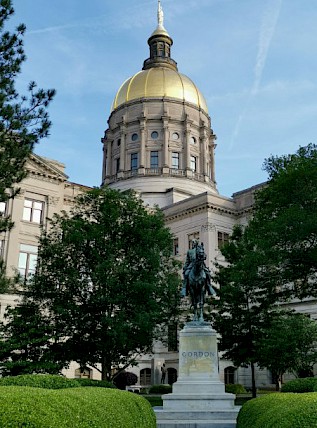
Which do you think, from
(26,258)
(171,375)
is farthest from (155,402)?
(171,375)

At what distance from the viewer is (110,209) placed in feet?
99.3

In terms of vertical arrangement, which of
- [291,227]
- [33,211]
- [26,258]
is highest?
[33,211]

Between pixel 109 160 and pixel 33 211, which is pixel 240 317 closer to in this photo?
pixel 33 211

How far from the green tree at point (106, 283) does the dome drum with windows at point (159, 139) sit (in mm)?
34664

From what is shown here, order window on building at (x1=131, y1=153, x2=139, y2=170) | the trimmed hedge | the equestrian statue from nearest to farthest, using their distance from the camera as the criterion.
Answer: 1. the trimmed hedge
2. the equestrian statue
3. window on building at (x1=131, y1=153, x2=139, y2=170)

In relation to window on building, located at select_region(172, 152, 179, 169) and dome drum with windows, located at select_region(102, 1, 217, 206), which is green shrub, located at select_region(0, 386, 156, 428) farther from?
window on building, located at select_region(172, 152, 179, 169)

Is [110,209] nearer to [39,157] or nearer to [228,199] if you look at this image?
[39,157]

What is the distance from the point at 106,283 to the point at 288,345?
11179 millimetres

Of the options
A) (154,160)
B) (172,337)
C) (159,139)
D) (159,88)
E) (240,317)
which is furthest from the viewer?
(159,88)

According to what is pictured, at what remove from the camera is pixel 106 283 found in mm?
28172

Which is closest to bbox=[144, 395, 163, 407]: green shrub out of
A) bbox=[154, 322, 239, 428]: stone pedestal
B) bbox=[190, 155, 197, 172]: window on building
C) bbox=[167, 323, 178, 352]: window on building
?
bbox=[167, 323, 178, 352]: window on building

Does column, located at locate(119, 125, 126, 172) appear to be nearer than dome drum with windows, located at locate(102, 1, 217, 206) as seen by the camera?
No

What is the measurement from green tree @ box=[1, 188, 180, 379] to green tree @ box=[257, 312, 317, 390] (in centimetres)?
598

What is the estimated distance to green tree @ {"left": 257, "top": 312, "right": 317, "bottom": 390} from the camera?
29109mm
